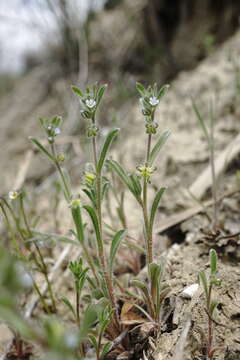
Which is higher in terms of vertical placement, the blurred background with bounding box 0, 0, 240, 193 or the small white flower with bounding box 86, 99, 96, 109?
the blurred background with bounding box 0, 0, 240, 193

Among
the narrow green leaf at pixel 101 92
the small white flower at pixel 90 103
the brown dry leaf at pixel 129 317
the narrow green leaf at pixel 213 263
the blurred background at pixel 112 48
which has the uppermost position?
the blurred background at pixel 112 48

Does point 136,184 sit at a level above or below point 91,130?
below

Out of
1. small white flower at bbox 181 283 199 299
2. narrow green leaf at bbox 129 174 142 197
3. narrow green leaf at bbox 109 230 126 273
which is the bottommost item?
small white flower at bbox 181 283 199 299

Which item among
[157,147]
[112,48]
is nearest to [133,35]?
[112,48]

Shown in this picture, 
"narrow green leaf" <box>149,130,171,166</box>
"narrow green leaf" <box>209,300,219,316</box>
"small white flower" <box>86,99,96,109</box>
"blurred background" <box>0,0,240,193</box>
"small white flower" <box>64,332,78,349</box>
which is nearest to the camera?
"small white flower" <box>64,332,78,349</box>

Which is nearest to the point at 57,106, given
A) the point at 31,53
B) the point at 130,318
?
the point at 31,53

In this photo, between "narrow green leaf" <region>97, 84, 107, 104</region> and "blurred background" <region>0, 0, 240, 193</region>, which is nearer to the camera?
"narrow green leaf" <region>97, 84, 107, 104</region>

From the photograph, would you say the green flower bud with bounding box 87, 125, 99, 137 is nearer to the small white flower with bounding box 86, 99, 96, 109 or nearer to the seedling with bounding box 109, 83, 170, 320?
the small white flower with bounding box 86, 99, 96, 109

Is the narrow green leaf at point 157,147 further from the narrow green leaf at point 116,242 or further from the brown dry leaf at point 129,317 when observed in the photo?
the brown dry leaf at point 129,317

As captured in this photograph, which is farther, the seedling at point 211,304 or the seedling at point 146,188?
the seedling at point 146,188

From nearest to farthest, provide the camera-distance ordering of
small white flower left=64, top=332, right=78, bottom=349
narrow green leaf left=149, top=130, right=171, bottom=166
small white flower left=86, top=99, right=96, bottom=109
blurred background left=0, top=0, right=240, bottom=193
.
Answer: small white flower left=64, top=332, right=78, bottom=349 → small white flower left=86, top=99, right=96, bottom=109 → narrow green leaf left=149, top=130, right=171, bottom=166 → blurred background left=0, top=0, right=240, bottom=193

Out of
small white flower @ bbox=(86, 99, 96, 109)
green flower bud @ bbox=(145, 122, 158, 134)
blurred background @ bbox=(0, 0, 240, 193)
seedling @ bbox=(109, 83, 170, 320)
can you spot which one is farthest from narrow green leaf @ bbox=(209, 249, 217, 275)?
blurred background @ bbox=(0, 0, 240, 193)

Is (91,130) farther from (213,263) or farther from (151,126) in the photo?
(213,263)

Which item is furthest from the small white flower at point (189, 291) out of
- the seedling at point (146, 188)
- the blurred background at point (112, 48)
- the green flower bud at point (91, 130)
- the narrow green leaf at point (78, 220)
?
the blurred background at point (112, 48)
